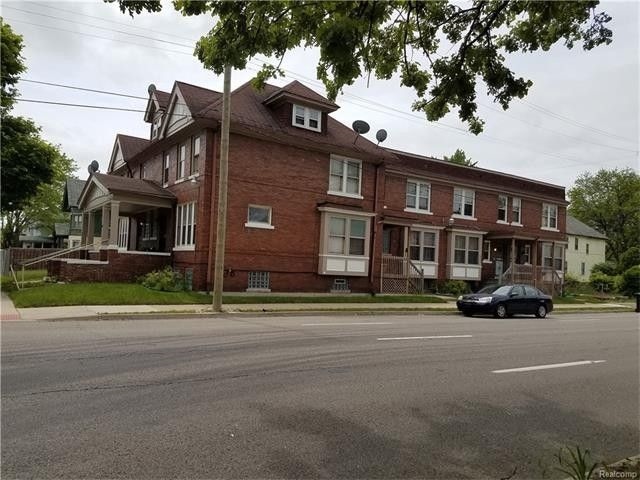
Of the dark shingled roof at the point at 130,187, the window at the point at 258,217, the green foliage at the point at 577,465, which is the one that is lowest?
the green foliage at the point at 577,465

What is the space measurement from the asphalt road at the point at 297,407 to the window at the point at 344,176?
13541 mm

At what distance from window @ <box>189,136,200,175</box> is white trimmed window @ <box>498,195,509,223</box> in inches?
749

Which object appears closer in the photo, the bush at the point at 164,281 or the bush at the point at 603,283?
the bush at the point at 164,281

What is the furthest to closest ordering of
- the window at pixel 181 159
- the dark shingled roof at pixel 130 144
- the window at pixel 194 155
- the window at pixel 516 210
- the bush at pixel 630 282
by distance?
the bush at pixel 630 282
the window at pixel 516 210
the dark shingled roof at pixel 130 144
the window at pixel 181 159
the window at pixel 194 155

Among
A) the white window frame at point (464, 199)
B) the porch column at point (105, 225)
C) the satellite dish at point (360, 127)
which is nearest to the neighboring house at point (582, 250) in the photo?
the white window frame at point (464, 199)

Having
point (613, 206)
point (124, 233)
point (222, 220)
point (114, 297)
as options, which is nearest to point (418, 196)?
point (222, 220)

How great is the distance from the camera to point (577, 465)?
3867mm

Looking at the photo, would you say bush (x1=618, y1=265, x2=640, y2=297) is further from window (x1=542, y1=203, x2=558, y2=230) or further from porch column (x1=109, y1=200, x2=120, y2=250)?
porch column (x1=109, y1=200, x2=120, y2=250)

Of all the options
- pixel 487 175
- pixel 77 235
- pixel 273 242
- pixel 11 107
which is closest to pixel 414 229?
pixel 487 175

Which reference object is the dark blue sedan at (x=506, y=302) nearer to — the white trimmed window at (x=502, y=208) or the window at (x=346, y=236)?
the window at (x=346, y=236)

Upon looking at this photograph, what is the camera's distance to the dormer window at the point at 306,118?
893 inches

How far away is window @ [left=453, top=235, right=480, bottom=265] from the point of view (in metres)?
29.1

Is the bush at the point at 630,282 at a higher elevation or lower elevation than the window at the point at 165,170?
lower

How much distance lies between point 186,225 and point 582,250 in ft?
166
